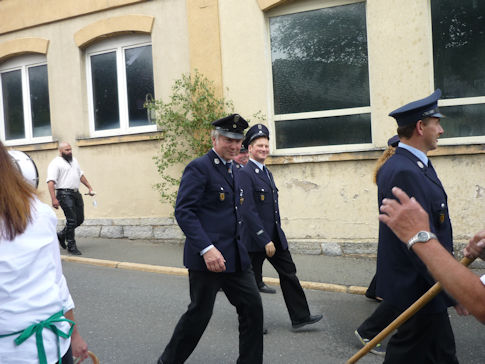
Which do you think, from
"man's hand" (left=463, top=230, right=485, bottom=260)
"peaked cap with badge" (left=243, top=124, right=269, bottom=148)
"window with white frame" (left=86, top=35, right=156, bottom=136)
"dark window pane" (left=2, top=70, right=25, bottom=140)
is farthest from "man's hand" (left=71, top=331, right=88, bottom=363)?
"dark window pane" (left=2, top=70, right=25, bottom=140)

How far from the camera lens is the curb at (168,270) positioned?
19.5 feet

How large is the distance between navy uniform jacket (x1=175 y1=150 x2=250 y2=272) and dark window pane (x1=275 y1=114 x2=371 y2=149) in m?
4.72

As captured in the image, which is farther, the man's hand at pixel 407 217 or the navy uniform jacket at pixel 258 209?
the navy uniform jacket at pixel 258 209

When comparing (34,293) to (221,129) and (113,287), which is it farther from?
(113,287)

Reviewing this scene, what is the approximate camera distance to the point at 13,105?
454 inches

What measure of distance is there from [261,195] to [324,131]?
149 inches

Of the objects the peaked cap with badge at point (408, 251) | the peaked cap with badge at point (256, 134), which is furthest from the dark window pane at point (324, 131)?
the peaked cap with badge at point (408, 251)

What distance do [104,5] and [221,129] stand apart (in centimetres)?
724

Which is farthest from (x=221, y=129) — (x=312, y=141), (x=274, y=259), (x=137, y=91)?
(x=137, y=91)

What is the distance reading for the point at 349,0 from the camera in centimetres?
775

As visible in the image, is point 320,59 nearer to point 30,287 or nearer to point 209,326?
point 209,326

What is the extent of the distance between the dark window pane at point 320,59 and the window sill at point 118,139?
99.6 inches

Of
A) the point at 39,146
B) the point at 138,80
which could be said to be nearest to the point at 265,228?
the point at 138,80

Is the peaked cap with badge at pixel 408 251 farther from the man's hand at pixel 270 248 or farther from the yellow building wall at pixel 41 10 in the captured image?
the yellow building wall at pixel 41 10
